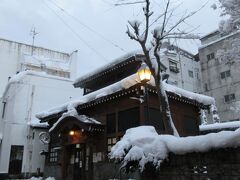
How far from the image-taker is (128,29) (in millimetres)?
11492

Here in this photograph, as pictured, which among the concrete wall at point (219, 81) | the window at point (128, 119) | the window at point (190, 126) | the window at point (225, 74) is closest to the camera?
the window at point (128, 119)

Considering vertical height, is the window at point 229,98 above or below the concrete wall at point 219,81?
below

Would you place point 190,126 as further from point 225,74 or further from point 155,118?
point 225,74

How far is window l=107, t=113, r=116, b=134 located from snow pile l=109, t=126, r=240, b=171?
7.93 metres

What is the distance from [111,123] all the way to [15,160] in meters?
11.7

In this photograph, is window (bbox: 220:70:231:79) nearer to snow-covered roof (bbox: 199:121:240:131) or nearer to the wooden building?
snow-covered roof (bbox: 199:121:240:131)

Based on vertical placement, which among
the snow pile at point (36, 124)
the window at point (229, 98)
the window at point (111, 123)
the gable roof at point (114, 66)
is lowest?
the window at point (111, 123)

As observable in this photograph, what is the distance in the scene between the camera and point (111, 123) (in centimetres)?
1681

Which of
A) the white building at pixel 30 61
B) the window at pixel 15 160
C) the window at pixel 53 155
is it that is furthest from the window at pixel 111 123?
the white building at pixel 30 61

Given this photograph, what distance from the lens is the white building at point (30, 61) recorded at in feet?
110

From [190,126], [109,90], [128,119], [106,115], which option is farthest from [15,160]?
[190,126]

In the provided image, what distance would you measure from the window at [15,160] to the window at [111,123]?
36.7ft

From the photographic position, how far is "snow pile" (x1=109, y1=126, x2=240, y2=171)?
254 inches

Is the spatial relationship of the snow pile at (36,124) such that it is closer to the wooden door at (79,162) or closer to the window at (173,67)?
the wooden door at (79,162)
